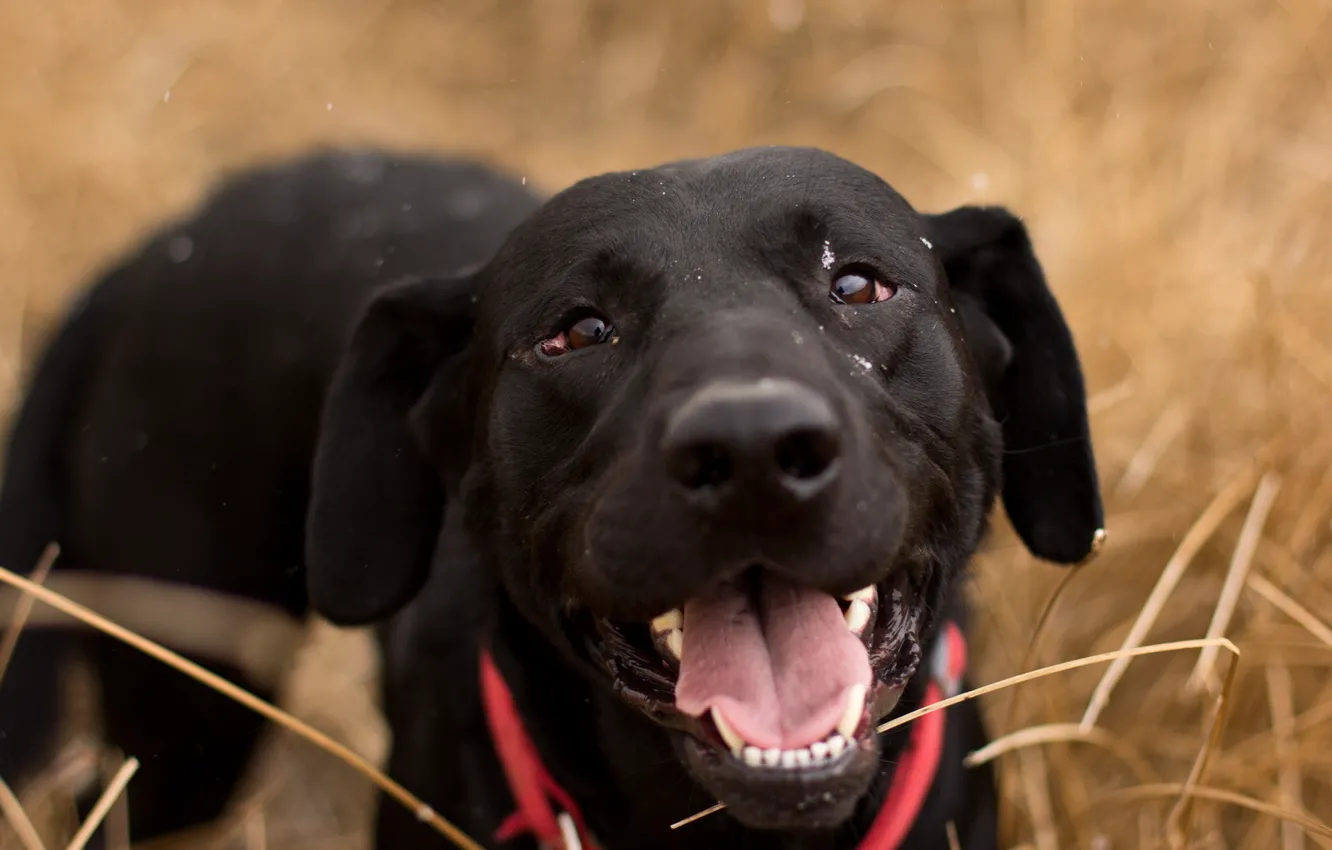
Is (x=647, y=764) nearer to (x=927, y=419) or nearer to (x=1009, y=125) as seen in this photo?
(x=927, y=419)

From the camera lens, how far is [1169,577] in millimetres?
2477

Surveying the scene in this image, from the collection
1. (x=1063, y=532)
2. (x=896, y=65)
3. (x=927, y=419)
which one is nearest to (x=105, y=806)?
(x=927, y=419)

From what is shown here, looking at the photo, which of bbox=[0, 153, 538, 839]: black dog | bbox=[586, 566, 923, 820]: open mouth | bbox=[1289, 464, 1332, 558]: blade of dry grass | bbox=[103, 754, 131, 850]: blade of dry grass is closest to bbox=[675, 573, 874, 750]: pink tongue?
bbox=[586, 566, 923, 820]: open mouth

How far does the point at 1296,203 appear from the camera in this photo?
3932 mm

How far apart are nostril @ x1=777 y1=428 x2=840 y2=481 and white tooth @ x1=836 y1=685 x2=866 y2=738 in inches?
13.1

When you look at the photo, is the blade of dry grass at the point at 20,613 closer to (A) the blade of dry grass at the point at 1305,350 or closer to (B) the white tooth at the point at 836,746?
(B) the white tooth at the point at 836,746

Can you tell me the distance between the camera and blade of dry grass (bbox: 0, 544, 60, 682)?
2287mm

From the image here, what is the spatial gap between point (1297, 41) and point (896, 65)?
2022mm

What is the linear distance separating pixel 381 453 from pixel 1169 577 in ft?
4.72

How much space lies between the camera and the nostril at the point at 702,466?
1.49 metres

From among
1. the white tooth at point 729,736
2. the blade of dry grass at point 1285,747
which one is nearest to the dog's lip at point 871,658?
the white tooth at point 729,736

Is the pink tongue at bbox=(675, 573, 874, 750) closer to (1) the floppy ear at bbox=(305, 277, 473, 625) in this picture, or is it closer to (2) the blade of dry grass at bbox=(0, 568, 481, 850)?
(2) the blade of dry grass at bbox=(0, 568, 481, 850)

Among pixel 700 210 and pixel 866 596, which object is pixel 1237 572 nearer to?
pixel 866 596

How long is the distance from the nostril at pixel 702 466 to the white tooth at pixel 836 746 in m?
0.39
